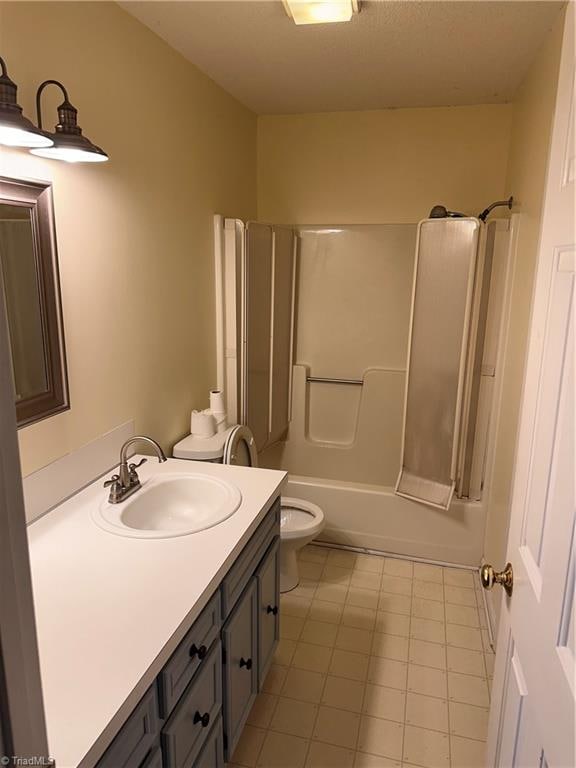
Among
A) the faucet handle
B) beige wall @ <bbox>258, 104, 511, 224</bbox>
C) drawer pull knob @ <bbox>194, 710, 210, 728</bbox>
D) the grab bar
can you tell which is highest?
beige wall @ <bbox>258, 104, 511, 224</bbox>

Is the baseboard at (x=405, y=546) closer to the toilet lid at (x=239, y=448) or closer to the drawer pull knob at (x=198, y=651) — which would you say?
the toilet lid at (x=239, y=448)

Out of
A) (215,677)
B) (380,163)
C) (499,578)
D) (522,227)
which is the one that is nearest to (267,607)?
(215,677)

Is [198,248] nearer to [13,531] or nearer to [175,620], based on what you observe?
[175,620]

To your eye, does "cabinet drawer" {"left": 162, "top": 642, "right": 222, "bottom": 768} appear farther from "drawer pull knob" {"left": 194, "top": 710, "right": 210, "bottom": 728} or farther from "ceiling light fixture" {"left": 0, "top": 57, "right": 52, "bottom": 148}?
"ceiling light fixture" {"left": 0, "top": 57, "right": 52, "bottom": 148}

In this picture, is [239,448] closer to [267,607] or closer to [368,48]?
[267,607]

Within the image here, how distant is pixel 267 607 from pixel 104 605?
83 centimetres

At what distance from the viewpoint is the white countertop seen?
0.90 metres

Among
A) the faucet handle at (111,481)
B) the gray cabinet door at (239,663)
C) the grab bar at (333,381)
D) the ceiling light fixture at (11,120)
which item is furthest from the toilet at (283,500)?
the ceiling light fixture at (11,120)

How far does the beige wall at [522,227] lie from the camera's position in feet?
6.25

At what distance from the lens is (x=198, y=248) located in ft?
7.90

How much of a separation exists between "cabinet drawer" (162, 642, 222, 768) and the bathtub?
165 cm

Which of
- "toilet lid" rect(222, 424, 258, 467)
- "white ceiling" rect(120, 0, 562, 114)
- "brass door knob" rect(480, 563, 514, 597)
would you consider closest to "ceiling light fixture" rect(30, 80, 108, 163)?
"white ceiling" rect(120, 0, 562, 114)

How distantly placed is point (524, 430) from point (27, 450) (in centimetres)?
126

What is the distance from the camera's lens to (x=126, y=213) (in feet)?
6.03
